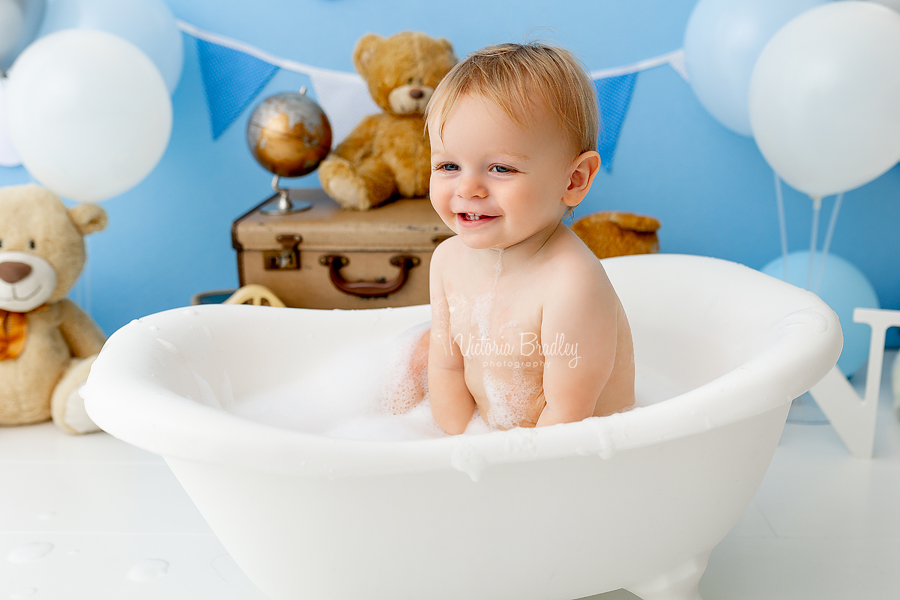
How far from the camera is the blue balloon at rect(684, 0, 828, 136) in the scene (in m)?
1.75

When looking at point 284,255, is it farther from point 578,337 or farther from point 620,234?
point 578,337

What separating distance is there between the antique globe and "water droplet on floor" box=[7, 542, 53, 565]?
93 centimetres

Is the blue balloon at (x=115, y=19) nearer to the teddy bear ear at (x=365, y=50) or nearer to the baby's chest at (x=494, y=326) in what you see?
the teddy bear ear at (x=365, y=50)

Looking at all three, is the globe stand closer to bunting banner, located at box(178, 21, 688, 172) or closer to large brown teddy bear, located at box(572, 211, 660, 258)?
bunting banner, located at box(178, 21, 688, 172)

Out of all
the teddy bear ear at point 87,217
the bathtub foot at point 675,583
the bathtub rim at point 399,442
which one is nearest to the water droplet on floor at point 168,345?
the bathtub rim at point 399,442

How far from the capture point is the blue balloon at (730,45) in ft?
5.75

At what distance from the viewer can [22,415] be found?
175 cm

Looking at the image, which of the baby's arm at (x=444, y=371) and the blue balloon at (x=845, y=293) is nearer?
the baby's arm at (x=444, y=371)

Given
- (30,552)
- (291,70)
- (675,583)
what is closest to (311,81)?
(291,70)

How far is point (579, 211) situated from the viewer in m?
2.32

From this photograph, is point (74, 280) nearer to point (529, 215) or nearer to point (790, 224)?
point (529, 215)

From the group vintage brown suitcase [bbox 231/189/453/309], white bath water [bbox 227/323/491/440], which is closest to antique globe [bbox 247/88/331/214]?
vintage brown suitcase [bbox 231/189/453/309]

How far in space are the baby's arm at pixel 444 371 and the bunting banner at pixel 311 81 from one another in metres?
1.15

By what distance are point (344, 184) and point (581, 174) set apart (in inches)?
37.9
